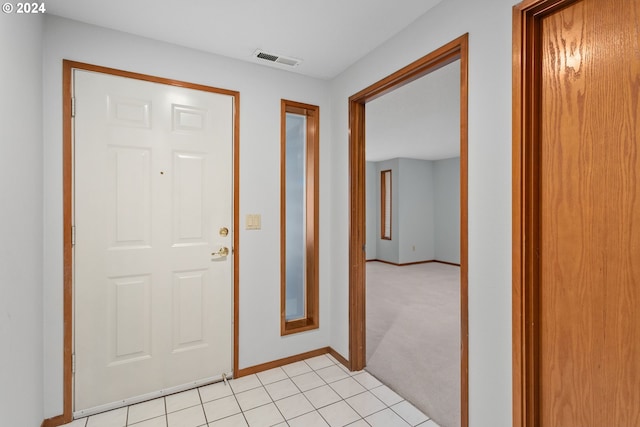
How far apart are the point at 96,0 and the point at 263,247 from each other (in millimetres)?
1789

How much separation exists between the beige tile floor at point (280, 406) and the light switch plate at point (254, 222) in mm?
1126

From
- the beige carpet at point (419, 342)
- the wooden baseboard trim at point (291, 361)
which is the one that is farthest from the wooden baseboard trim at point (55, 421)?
the beige carpet at point (419, 342)

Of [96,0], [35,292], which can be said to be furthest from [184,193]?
[96,0]

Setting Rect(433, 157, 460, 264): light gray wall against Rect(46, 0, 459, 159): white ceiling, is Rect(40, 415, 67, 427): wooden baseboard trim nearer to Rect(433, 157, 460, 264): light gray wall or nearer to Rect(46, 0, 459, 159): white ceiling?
Rect(46, 0, 459, 159): white ceiling

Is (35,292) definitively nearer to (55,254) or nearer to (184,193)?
(55,254)

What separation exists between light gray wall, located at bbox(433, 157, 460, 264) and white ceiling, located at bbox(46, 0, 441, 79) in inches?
226

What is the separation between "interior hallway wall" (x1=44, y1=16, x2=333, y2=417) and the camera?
1.83 metres

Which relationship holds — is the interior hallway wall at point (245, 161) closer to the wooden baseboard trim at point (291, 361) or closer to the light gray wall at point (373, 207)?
the wooden baseboard trim at point (291, 361)

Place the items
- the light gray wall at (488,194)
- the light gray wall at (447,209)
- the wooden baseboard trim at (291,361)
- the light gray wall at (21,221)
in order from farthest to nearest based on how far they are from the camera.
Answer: the light gray wall at (447,209) < the wooden baseboard trim at (291,361) < the light gray wall at (488,194) < the light gray wall at (21,221)

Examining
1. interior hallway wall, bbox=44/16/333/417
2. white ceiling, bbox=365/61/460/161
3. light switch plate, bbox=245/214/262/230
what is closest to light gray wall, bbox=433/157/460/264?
white ceiling, bbox=365/61/460/161

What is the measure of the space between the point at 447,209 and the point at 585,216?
6575 millimetres

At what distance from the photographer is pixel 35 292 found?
167cm

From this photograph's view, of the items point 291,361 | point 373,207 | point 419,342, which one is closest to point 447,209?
point 373,207

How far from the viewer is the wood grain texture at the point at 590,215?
1111 millimetres
